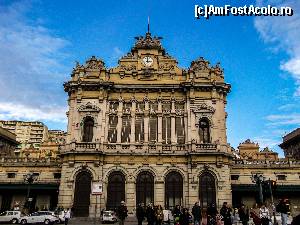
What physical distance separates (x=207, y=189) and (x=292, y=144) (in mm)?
28184

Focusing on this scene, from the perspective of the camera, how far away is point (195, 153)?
35.3 m

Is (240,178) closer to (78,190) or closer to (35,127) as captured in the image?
(78,190)

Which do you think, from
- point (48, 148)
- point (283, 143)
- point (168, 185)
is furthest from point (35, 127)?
point (168, 185)

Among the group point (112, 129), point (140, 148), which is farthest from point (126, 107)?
point (140, 148)

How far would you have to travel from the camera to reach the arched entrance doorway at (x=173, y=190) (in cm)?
3509

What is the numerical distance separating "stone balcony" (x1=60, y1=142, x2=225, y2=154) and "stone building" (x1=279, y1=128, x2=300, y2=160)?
24.3 meters

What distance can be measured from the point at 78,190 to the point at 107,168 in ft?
11.6

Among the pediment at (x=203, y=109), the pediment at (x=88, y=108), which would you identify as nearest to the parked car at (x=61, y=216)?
the pediment at (x=88, y=108)

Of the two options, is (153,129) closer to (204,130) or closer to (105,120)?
(105,120)

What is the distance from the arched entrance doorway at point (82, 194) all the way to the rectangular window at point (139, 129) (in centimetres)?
616

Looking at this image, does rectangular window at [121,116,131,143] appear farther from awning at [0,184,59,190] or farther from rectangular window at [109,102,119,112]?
awning at [0,184,59,190]

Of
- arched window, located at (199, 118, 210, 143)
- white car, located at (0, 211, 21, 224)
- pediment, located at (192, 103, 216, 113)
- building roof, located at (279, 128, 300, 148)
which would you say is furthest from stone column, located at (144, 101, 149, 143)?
building roof, located at (279, 128, 300, 148)

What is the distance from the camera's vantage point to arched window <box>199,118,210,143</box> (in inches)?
1476

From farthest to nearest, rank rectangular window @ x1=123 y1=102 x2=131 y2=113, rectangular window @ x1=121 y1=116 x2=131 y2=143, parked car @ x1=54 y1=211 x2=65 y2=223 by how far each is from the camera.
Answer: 1. rectangular window @ x1=123 y1=102 x2=131 y2=113
2. rectangular window @ x1=121 y1=116 x2=131 y2=143
3. parked car @ x1=54 y1=211 x2=65 y2=223
